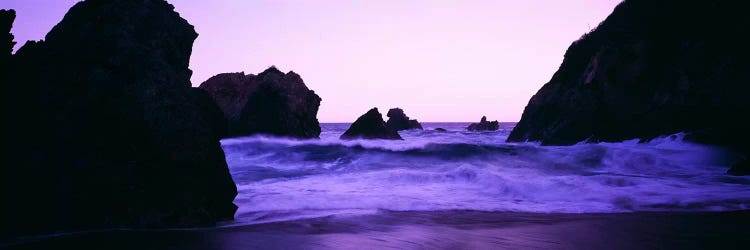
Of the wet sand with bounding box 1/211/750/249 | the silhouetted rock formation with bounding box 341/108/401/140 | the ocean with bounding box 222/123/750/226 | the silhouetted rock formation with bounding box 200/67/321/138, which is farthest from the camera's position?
the silhouetted rock formation with bounding box 341/108/401/140

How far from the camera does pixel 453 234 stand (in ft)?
14.6

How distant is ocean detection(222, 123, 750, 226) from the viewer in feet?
20.6

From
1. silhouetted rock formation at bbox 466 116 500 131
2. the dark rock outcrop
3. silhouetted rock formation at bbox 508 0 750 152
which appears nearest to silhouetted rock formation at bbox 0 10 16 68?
the dark rock outcrop

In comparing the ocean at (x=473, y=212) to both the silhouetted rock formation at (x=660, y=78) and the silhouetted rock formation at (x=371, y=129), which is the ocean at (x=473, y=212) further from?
the silhouetted rock formation at (x=371, y=129)

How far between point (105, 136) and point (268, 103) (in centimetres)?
2753

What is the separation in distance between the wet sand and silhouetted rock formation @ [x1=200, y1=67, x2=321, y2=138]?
25.4 m

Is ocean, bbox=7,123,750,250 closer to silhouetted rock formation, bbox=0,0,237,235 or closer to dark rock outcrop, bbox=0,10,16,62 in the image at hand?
silhouetted rock formation, bbox=0,0,237,235

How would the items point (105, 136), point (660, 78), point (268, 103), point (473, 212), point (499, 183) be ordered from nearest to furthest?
point (105, 136), point (473, 212), point (499, 183), point (660, 78), point (268, 103)

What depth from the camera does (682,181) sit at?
8828mm

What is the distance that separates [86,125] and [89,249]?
3.99 feet

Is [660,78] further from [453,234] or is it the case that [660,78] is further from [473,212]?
[453,234]

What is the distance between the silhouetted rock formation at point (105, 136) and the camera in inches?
159

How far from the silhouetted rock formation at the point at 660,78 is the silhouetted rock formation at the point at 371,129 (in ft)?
35.6

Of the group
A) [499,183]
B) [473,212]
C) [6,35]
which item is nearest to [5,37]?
[6,35]
